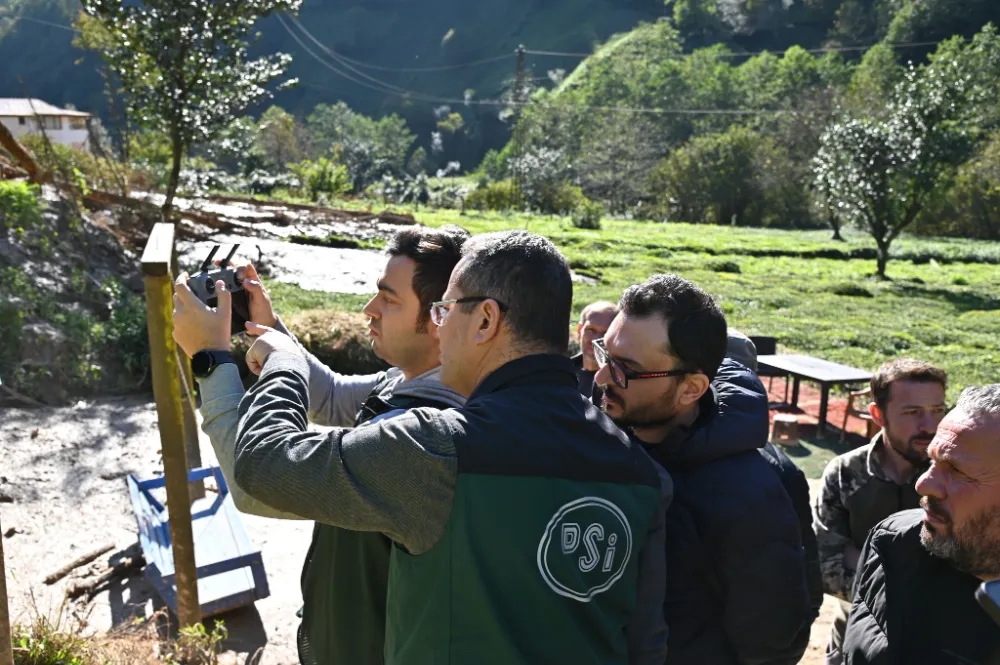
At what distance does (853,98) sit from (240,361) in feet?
174

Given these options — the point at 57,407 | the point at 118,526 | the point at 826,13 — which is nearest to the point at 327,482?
the point at 118,526

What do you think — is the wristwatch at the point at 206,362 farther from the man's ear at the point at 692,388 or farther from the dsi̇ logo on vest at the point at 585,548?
the man's ear at the point at 692,388

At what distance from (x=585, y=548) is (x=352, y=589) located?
588 mm

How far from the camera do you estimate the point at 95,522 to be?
20.3ft

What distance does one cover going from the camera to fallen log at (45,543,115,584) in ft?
17.4

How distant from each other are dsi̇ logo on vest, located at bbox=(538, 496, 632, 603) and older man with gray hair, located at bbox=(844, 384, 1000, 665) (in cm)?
84

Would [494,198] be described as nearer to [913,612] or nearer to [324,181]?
[324,181]

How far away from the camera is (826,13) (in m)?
100

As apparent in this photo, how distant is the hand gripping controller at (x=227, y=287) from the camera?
1.88 m

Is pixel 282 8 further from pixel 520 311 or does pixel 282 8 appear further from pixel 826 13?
pixel 826 13

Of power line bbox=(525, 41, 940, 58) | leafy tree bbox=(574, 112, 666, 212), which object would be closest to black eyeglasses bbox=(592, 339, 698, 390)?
leafy tree bbox=(574, 112, 666, 212)

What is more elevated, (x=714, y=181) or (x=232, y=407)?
(x=714, y=181)

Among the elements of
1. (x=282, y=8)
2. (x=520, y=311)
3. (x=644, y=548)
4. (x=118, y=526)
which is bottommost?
(x=118, y=526)

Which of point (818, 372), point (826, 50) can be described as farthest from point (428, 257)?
point (826, 50)
